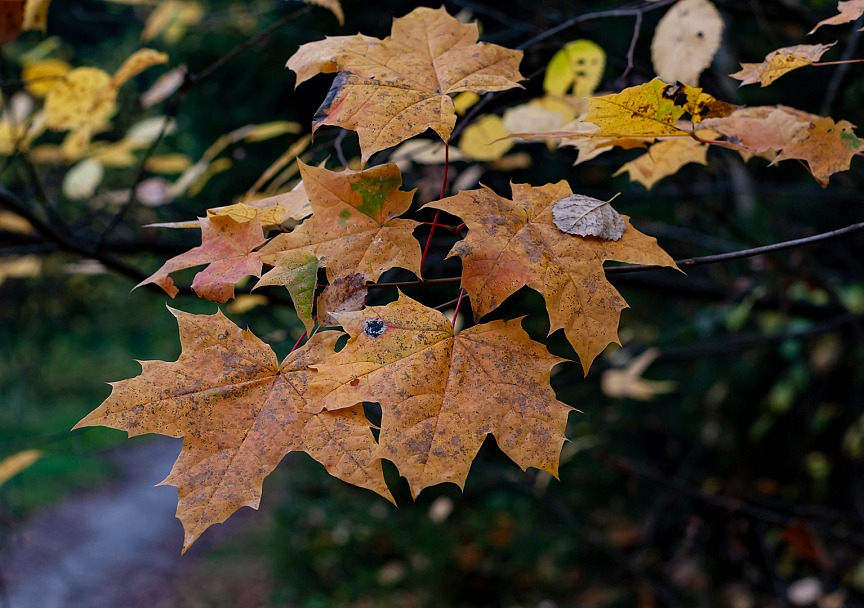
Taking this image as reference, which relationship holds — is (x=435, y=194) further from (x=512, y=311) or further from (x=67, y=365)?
(x=67, y=365)

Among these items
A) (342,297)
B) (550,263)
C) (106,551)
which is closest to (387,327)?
(342,297)

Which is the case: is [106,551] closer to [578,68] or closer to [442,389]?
[578,68]

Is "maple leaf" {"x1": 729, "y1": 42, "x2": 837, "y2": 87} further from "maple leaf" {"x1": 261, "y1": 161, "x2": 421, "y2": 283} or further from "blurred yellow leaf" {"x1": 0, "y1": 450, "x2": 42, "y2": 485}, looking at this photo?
"blurred yellow leaf" {"x1": 0, "y1": 450, "x2": 42, "y2": 485}

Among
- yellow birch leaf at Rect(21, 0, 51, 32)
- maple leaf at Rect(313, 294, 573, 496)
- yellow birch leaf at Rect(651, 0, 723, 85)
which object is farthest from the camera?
yellow birch leaf at Rect(21, 0, 51, 32)

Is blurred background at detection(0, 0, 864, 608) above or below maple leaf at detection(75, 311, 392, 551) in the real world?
below

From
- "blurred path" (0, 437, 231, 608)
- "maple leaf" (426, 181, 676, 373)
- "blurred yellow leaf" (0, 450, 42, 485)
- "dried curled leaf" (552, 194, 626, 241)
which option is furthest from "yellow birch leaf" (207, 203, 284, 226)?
"blurred path" (0, 437, 231, 608)

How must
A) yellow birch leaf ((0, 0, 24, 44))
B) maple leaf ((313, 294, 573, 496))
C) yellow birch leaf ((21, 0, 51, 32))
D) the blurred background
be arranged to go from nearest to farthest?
1. maple leaf ((313, 294, 573, 496))
2. yellow birch leaf ((0, 0, 24, 44))
3. yellow birch leaf ((21, 0, 51, 32))
4. the blurred background

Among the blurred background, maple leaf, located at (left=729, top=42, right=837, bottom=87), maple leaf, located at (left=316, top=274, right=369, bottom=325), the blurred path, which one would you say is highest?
maple leaf, located at (left=729, top=42, right=837, bottom=87)

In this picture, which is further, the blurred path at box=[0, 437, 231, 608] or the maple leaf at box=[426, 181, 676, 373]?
the blurred path at box=[0, 437, 231, 608]
